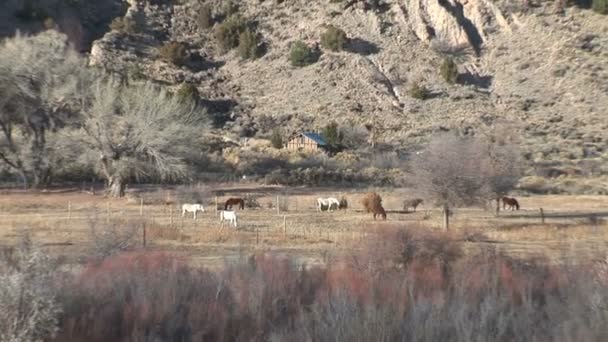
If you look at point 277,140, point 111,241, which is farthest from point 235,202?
point 277,140

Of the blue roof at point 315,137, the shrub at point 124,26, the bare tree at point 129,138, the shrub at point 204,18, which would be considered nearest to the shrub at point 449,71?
the blue roof at point 315,137

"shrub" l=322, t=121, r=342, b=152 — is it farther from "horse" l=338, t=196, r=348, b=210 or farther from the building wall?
"horse" l=338, t=196, r=348, b=210

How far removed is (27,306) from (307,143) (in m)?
58.8

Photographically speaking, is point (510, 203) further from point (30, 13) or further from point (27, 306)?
point (30, 13)

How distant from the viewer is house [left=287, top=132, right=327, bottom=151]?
217ft

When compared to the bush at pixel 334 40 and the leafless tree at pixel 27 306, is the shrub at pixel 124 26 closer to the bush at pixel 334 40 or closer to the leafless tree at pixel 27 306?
the bush at pixel 334 40

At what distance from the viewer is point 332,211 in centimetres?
3850

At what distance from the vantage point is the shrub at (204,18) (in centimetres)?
8906

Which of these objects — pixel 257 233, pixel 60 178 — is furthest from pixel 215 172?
pixel 257 233

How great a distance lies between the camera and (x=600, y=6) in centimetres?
7694

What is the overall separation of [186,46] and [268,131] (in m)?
18.0

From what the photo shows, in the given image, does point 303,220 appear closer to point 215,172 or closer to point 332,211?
point 332,211

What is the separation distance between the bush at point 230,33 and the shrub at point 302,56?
814 centimetres

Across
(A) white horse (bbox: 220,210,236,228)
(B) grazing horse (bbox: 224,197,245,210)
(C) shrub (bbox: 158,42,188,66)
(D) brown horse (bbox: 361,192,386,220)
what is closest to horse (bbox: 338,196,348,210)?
(D) brown horse (bbox: 361,192,386,220)
